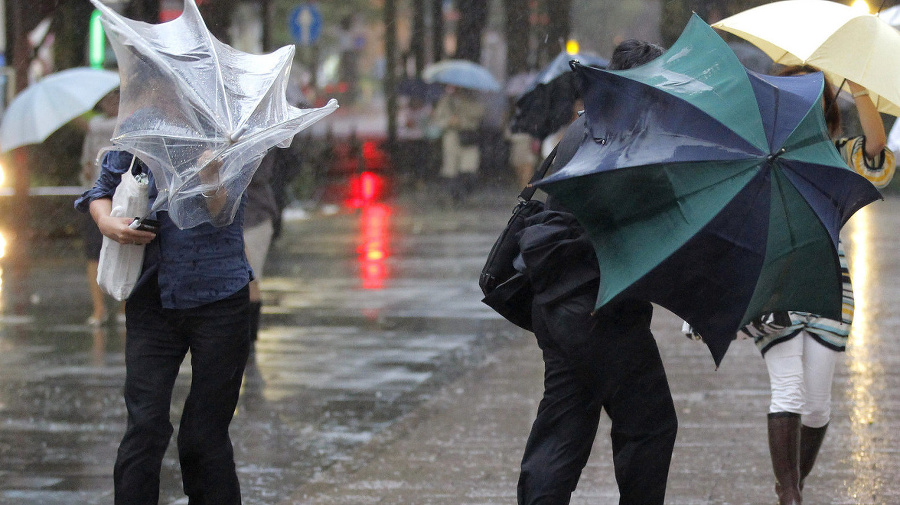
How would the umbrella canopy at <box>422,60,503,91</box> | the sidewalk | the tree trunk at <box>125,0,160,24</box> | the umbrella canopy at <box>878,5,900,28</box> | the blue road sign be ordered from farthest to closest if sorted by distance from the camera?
1. the umbrella canopy at <box>422,60,503,91</box>
2. the blue road sign
3. the tree trunk at <box>125,0,160,24</box>
4. the umbrella canopy at <box>878,5,900,28</box>
5. the sidewalk

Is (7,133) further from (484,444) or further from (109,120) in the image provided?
(484,444)

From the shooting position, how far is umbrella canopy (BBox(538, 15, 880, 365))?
333 cm

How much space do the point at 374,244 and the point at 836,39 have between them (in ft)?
36.2

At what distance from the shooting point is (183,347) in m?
4.38

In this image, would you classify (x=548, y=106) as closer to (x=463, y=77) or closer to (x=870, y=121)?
(x=870, y=121)

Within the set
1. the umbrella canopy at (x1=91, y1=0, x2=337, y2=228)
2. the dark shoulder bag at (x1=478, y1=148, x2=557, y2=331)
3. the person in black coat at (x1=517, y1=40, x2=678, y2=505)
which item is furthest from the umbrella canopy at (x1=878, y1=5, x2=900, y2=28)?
the umbrella canopy at (x1=91, y1=0, x2=337, y2=228)

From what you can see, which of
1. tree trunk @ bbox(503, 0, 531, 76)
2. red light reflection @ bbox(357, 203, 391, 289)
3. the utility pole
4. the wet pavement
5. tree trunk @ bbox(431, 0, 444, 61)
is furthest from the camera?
tree trunk @ bbox(431, 0, 444, 61)

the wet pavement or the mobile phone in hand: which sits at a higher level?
the mobile phone in hand

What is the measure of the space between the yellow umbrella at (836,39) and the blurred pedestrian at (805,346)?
1.12ft

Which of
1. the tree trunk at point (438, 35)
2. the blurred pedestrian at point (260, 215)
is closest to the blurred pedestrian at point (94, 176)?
the blurred pedestrian at point (260, 215)

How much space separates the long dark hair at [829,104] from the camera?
4.64 metres

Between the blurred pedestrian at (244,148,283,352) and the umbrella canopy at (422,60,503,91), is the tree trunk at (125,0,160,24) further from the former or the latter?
the umbrella canopy at (422,60,503,91)

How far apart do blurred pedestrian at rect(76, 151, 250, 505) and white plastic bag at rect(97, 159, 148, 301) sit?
0.11 feet

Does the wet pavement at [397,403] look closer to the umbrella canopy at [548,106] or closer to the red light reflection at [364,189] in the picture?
the umbrella canopy at [548,106]
